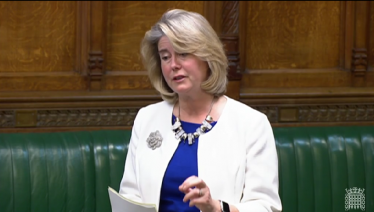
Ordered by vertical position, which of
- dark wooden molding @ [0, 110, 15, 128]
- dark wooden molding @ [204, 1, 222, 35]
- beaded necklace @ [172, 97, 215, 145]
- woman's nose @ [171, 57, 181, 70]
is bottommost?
dark wooden molding @ [0, 110, 15, 128]

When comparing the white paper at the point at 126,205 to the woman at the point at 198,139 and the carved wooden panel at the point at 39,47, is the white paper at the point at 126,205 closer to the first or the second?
the woman at the point at 198,139

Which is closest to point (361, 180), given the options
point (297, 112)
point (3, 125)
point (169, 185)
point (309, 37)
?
point (297, 112)

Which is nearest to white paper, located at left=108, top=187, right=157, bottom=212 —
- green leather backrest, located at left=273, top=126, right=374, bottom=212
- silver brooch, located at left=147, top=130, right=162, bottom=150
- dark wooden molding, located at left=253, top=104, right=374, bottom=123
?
silver brooch, located at left=147, top=130, right=162, bottom=150

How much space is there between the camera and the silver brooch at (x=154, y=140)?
2.92 m

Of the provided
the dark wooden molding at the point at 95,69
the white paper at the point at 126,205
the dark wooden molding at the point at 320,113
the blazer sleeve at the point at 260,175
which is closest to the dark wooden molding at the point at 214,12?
the dark wooden molding at the point at 320,113

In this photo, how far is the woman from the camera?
9.05ft

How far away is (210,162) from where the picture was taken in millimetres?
2799

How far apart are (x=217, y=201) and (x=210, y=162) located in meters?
0.25

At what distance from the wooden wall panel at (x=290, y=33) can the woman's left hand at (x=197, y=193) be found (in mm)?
1913

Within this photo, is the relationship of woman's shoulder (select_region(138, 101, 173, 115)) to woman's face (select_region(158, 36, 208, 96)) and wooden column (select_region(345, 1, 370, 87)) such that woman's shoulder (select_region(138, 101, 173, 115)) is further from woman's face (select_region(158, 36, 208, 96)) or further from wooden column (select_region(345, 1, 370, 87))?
wooden column (select_region(345, 1, 370, 87))

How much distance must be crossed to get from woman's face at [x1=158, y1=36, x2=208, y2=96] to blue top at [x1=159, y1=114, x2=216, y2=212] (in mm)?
223

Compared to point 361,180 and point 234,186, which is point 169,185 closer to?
point 234,186

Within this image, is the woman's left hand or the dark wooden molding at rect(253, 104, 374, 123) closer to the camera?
the woman's left hand

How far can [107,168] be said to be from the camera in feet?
11.8
